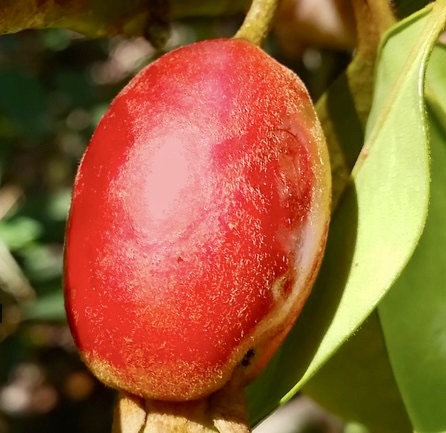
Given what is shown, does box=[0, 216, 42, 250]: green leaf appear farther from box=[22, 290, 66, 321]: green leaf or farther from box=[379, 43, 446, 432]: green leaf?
box=[379, 43, 446, 432]: green leaf

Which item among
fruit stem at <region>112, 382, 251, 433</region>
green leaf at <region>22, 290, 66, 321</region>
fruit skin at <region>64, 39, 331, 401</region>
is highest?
fruit skin at <region>64, 39, 331, 401</region>

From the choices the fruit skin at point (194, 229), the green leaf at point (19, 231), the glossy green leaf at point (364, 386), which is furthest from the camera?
the green leaf at point (19, 231)

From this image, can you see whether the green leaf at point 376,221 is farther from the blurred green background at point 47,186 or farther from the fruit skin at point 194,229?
the blurred green background at point 47,186

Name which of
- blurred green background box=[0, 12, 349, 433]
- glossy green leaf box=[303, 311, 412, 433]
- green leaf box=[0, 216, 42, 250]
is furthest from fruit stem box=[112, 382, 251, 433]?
green leaf box=[0, 216, 42, 250]

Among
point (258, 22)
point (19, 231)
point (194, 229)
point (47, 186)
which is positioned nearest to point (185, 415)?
point (194, 229)

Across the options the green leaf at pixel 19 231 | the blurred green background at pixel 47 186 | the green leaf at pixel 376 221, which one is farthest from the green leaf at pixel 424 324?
the green leaf at pixel 19 231

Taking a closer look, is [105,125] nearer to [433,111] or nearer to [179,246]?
[179,246]
